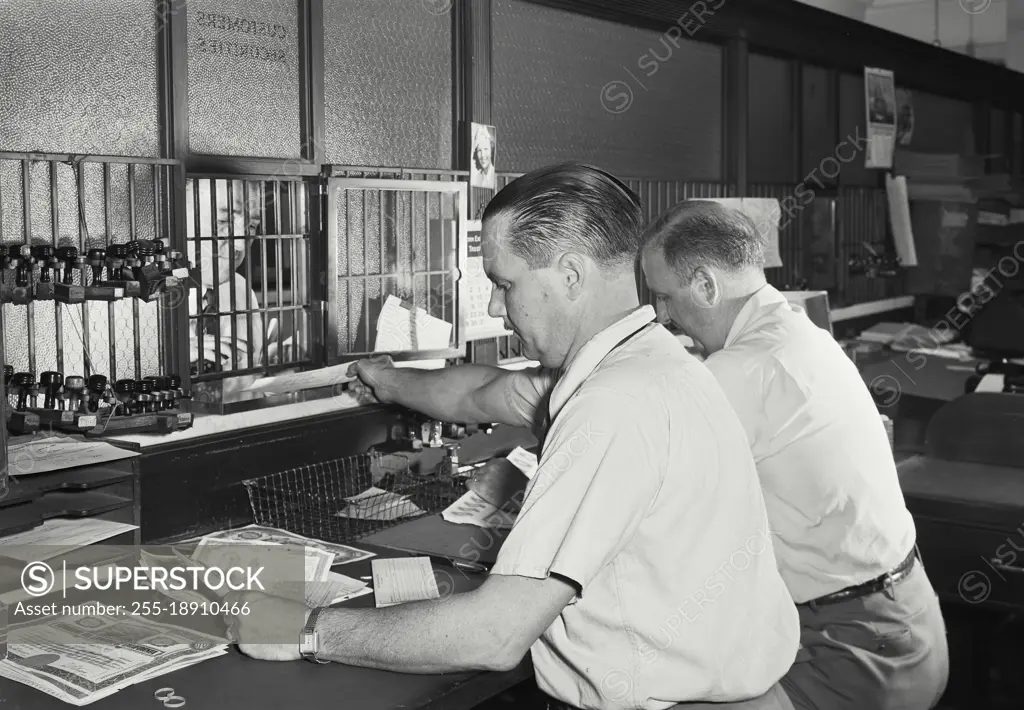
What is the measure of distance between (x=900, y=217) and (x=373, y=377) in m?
4.37

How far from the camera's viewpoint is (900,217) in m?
6.43

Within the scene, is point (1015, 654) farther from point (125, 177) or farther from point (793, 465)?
point (125, 177)

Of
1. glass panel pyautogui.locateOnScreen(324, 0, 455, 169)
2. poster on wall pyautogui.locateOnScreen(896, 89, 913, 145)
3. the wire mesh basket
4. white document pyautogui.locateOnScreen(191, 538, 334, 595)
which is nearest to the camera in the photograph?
white document pyautogui.locateOnScreen(191, 538, 334, 595)

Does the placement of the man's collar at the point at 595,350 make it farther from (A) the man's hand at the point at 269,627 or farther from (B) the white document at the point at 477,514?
(B) the white document at the point at 477,514

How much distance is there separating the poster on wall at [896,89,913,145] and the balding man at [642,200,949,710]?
4461mm

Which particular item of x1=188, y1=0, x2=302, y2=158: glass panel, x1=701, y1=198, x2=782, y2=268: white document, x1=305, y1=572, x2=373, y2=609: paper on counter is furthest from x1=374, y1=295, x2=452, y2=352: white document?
x1=701, y1=198, x2=782, y2=268: white document

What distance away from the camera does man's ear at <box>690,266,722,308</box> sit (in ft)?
8.56

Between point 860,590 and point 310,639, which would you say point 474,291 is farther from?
point 310,639

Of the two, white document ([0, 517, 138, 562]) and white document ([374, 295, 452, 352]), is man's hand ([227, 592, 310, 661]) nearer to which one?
white document ([0, 517, 138, 562])

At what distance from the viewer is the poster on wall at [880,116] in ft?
19.4

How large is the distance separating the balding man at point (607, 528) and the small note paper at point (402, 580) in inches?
19.6

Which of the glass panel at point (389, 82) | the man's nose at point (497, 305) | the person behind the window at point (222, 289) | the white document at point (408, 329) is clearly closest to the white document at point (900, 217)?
the glass panel at point (389, 82)

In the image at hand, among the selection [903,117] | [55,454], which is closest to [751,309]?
[55,454]

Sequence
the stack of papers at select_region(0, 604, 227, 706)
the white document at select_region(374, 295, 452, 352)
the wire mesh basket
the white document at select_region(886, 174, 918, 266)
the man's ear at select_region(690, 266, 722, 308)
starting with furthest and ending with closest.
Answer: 1. the white document at select_region(886, 174, 918, 266)
2. the white document at select_region(374, 295, 452, 352)
3. the wire mesh basket
4. the man's ear at select_region(690, 266, 722, 308)
5. the stack of papers at select_region(0, 604, 227, 706)
